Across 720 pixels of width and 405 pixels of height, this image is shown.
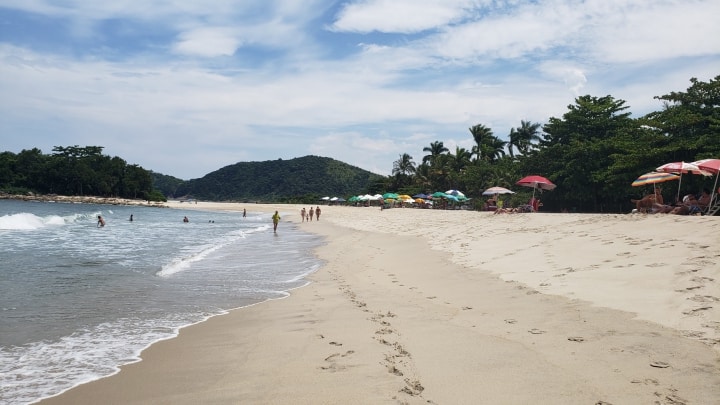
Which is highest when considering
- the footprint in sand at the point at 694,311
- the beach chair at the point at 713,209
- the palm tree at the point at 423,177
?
the palm tree at the point at 423,177

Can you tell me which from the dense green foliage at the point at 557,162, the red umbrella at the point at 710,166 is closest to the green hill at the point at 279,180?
the dense green foliage at the point at 557,162

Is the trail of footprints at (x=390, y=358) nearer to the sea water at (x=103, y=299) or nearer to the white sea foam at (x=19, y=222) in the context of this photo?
the sea water at (x=103, y=299)

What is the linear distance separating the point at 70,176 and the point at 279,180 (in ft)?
236

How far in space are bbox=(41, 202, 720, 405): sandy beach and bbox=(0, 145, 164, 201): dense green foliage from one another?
11731 centimetres

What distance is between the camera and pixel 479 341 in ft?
15.8

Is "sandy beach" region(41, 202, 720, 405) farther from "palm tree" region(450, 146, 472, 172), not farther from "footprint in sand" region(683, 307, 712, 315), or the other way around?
"palm tree" region(450, 146, 472, 172)

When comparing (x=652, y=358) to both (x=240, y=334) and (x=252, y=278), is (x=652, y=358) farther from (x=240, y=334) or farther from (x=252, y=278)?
(x=252, y=278)

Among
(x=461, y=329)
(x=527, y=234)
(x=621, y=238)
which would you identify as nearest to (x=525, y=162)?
(x=527, y=234)

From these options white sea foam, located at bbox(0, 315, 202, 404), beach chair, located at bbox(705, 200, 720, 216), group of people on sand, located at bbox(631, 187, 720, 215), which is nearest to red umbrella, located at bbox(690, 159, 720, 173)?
group of people on sand, located at bbox(631, 187, 720, 215)

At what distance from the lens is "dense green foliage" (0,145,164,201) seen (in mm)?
105875

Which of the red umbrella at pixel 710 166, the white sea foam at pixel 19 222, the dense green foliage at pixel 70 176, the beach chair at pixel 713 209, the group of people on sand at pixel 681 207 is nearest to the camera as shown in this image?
the beach chair at pixel 713 209

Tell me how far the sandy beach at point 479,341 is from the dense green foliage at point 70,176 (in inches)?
4619

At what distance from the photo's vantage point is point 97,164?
11512 centimetres

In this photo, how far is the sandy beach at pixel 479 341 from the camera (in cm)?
358
